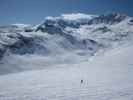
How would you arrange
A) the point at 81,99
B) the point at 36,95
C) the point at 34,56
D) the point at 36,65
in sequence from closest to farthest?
the point at 81,99 → the point at 36,95 → the point at 36,65 → the point at 34,56

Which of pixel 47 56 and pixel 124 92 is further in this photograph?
pixel 47 56

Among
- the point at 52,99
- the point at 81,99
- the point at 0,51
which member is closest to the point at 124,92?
the point at 81,99

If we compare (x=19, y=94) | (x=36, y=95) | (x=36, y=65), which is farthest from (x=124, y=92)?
(x=36, y=65)

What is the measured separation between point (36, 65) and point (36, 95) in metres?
31.8

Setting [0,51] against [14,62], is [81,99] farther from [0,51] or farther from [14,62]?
[0,51]

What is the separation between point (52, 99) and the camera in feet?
56.7

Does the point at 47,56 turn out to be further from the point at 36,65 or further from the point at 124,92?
the point at 124,92

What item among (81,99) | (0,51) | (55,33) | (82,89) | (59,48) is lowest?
(81,99)

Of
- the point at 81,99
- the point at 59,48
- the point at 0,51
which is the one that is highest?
the point at 59,48

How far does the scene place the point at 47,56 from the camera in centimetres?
6194

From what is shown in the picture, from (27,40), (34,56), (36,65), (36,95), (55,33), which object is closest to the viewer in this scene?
(36,95)

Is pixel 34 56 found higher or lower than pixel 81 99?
higher

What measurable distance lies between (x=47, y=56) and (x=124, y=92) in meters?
46.4

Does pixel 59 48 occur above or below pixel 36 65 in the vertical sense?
above
